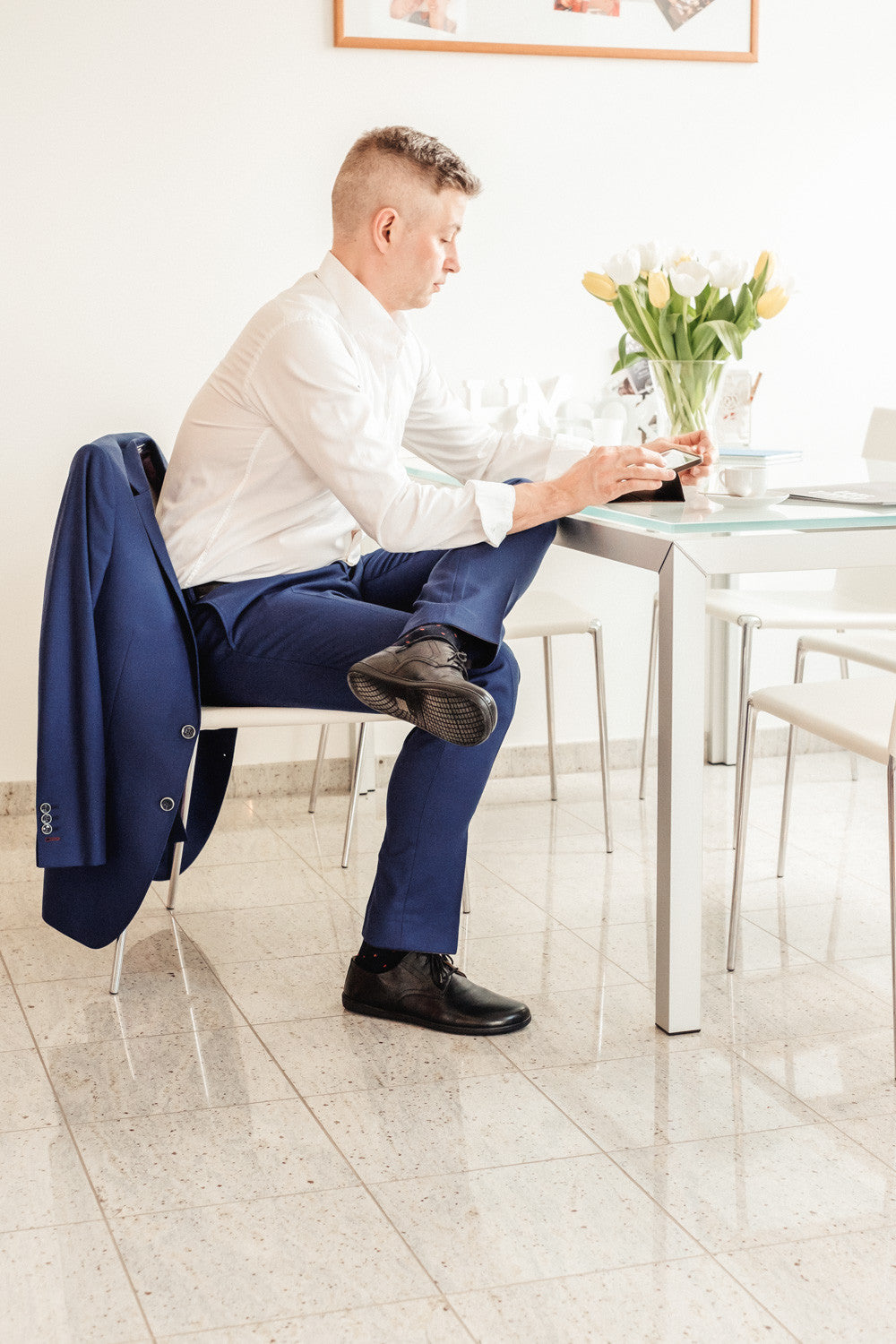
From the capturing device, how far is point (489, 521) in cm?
188

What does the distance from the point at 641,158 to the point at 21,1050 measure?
2.29 metres

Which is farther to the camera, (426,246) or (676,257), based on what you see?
(676,257)

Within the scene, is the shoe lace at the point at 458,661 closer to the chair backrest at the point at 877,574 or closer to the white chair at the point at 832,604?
the white chair at the point at 832,604

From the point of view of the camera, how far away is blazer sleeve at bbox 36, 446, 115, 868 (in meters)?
1.84

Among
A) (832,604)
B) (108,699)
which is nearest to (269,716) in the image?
(108,699)

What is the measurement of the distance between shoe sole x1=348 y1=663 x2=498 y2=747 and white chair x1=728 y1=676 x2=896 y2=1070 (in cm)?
48

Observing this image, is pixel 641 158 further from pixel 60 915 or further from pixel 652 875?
pixel 60 915

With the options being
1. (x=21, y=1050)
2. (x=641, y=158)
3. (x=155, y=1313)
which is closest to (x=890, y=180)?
(x=641, y=158)

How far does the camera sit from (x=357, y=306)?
2053mm

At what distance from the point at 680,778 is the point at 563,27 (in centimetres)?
192

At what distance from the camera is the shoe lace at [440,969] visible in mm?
1930

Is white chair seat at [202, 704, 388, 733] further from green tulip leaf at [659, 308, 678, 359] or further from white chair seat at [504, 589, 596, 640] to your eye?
green tulip leaf at [659, 308, 678, 359]

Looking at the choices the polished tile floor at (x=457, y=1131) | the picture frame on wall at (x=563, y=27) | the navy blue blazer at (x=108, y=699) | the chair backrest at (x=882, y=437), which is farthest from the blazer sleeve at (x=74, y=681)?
the chair backrest at (x=882, y=437)

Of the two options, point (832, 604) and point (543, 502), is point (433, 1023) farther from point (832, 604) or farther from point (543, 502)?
point (832, 604)
